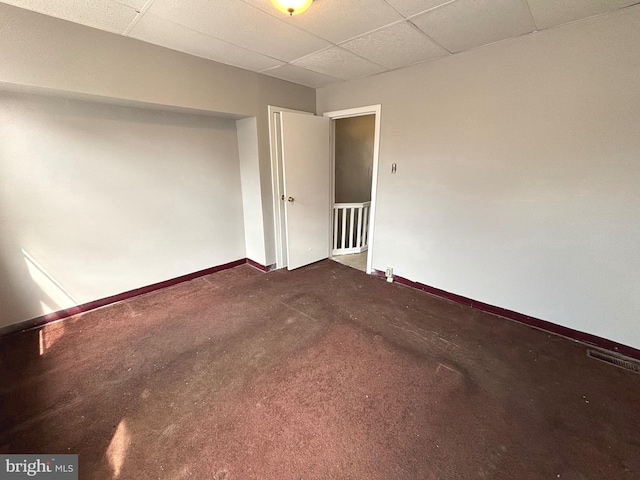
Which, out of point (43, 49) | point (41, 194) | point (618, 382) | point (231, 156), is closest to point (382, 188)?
point (231, 156)

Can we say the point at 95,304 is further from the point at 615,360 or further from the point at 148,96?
the point at 615,360

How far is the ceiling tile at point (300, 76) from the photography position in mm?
2815

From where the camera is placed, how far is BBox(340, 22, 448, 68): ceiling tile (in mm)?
1997

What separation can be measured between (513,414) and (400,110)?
2761 mm

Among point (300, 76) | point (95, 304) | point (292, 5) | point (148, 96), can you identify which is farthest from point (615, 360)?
point (95, 304)

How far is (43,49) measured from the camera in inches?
70.0

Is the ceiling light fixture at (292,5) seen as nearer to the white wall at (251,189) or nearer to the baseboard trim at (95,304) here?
the white wall at (251,189)

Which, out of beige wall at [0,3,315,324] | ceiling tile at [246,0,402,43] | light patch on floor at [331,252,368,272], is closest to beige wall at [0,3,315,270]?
beige wall at [0,3,315,324]

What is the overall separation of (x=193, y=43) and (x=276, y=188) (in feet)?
5.23

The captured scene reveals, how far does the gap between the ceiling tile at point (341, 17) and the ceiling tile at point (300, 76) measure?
875mm

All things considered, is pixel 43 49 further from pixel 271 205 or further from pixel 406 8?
pixel 406 8

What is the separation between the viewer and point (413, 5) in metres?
1.66

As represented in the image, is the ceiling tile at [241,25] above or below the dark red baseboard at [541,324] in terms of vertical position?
above

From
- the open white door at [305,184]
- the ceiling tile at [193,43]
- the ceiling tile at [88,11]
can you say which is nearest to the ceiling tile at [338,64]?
the ceiling tile at [193,43]
